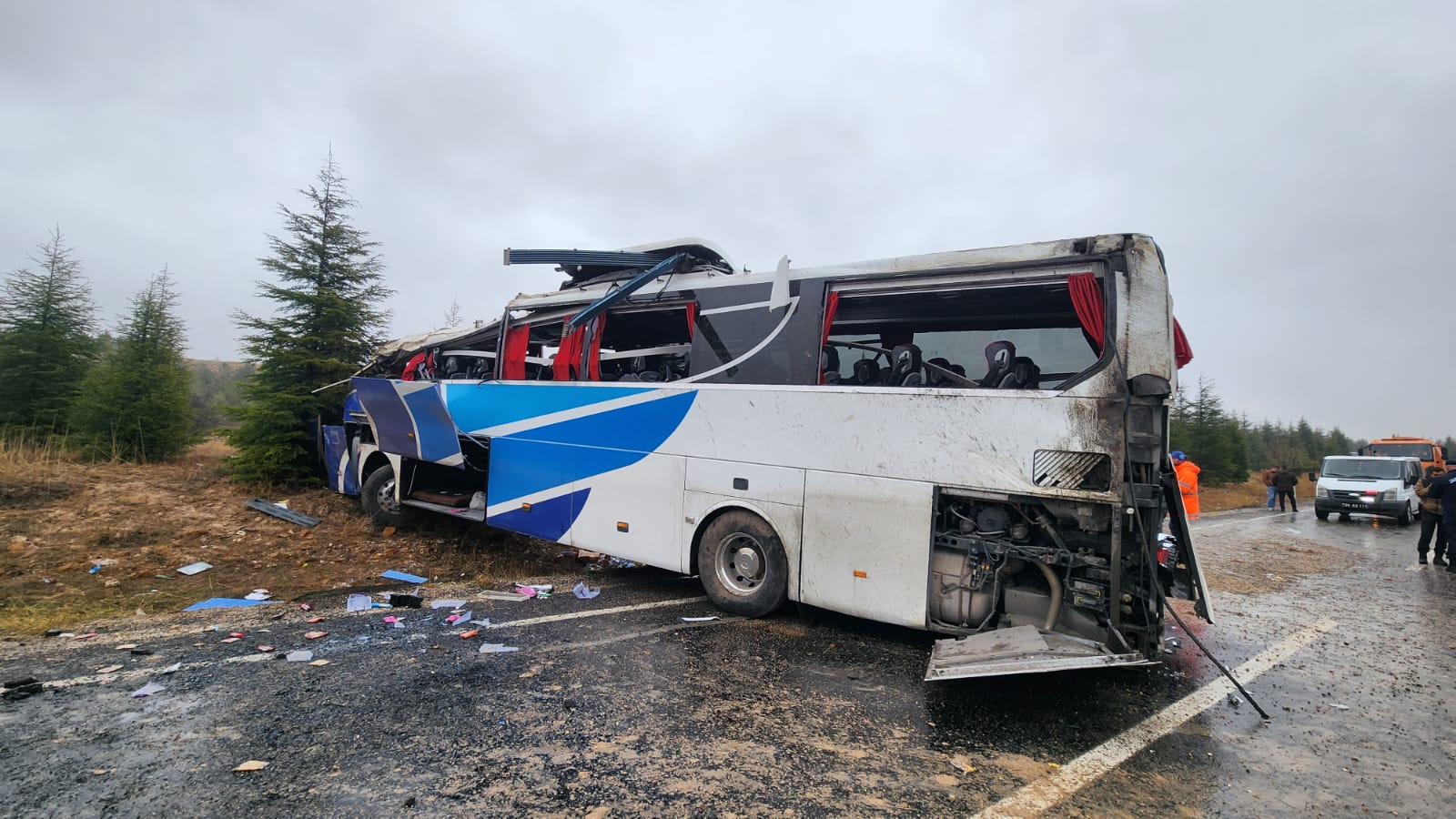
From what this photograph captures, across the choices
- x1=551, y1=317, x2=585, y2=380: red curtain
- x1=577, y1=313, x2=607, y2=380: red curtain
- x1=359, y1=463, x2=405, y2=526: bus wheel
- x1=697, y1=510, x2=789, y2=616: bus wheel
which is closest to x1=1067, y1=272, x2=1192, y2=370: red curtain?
x1=697, y1=510, x2=789, y2=616: bus wheel

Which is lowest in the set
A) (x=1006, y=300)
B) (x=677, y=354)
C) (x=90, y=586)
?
(x=90, y=586)

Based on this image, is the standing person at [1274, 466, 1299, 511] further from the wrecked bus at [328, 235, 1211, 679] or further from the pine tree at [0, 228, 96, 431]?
the pine tree at [0, 228, 96, 431]

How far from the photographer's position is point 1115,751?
3.34 meters

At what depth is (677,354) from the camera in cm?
591

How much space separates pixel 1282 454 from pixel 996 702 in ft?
161

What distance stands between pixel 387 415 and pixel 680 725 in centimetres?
631

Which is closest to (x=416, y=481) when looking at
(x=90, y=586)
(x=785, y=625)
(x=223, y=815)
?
(x=90, y=586)

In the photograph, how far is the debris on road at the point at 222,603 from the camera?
208 inches

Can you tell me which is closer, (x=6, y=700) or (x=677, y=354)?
(x=6, y=700)

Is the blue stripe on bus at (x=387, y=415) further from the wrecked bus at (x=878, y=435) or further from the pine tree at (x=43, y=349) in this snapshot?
the pine tree at (x=43, y=349)

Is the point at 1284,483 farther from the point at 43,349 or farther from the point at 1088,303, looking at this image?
the point at 43,349

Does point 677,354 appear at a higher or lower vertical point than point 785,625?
higher

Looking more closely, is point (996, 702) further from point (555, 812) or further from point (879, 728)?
point (555, 812)

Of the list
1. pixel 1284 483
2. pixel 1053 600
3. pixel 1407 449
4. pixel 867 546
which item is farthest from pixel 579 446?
pixel 1407 449
